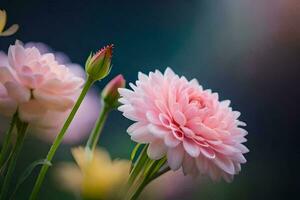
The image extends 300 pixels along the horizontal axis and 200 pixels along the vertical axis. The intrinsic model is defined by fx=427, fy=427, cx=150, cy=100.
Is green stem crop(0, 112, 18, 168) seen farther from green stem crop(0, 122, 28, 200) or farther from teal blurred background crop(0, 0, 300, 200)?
teal blurred background crop(0, 0, 300, 200)

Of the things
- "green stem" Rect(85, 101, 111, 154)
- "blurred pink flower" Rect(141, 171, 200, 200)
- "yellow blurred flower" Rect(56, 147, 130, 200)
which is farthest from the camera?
"blurred pink flower" Rect(141, 171, 200, 200)

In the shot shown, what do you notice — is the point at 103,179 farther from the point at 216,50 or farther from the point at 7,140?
the point at 216,50

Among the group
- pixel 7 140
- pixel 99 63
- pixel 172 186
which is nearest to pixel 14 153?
pixel 7 140

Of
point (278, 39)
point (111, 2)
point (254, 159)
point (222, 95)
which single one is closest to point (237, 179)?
point (254, 159)

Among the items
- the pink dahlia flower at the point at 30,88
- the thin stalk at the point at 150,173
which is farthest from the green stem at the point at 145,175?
the pink dahlia flower at the point at 30,88

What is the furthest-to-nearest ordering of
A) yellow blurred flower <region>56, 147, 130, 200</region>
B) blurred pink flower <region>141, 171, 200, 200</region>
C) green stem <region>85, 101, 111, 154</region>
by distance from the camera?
blurred pink flower <region>141, 171, 200, 200</region> < green stem <region>85, 101, 111, 154</region> < yellow blurred flower <region>56, 147, 130, 200</region>

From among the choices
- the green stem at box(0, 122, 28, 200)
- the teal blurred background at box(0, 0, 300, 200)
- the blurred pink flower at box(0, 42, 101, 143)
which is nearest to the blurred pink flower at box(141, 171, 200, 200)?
the teal blurred background at box(0, 0, 300, 200)

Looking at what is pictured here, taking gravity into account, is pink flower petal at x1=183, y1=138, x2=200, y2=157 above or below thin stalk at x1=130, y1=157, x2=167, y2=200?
above
